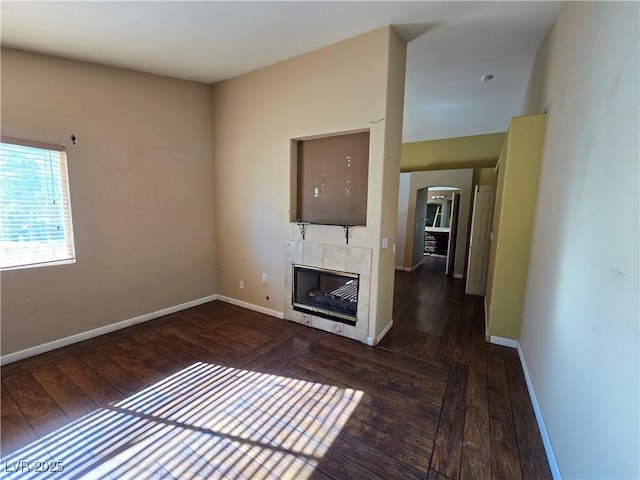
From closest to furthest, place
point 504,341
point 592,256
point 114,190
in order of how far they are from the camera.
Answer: point 592,256 < point 504,341 < point 114,190

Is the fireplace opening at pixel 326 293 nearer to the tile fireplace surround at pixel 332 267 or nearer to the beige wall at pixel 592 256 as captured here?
the tile fireplace surround at pixel 332 267

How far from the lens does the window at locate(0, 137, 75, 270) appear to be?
8.03ft

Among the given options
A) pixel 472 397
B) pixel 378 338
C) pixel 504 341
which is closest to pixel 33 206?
pixel 378 338

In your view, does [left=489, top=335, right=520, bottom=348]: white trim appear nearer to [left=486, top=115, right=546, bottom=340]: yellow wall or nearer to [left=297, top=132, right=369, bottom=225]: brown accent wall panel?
[left=486, top=115, right=546, bottom=340]: yellow wall

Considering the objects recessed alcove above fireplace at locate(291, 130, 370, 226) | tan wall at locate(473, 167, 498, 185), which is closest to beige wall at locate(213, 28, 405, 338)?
recessed alcove above fireplace at locate(291, 130, 370, 226)

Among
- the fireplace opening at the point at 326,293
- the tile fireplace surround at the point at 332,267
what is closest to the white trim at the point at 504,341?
the tile fireplace surround at the point at 332,267

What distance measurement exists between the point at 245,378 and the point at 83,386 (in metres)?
1.31

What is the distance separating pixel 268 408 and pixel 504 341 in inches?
102

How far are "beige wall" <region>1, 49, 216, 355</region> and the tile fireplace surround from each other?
4.88 feet

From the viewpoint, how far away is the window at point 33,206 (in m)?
2.45

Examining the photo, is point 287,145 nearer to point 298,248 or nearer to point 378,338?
point 298,248

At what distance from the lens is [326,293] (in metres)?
3.45

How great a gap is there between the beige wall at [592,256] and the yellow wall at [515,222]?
1.42 feet

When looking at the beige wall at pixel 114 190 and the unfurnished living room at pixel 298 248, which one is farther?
the beige wall at pixel 114 190
